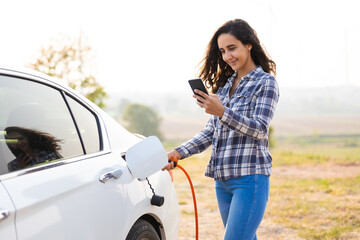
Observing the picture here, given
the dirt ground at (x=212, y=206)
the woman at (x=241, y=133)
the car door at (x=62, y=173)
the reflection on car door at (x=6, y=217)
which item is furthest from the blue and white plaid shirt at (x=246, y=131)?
the dirt ground at (x=212, y=206)

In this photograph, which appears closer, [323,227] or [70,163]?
[70,163]

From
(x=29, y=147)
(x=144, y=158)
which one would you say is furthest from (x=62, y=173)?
(x=144, y=158)

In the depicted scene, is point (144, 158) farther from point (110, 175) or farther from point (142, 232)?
point (142, 232)

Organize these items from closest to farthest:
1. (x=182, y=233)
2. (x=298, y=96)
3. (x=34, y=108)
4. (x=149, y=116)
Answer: (x=34, y=108) < (x=182, y=233) < (x=149, y=116) < (x=298, y=96)

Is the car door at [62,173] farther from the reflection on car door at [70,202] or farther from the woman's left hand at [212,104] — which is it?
the woman's left hand at [212,104]

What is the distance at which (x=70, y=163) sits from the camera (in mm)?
2045

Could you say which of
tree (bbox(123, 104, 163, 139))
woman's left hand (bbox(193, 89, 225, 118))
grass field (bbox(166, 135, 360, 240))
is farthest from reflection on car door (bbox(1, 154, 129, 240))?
tree (bbox(123, 104, 163, 139))

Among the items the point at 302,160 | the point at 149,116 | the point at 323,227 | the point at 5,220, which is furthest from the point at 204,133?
the point at 149,116

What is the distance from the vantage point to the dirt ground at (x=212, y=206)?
540 centimetres

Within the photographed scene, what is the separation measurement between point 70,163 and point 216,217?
15.6 ft

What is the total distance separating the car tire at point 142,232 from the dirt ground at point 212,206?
2806 mm

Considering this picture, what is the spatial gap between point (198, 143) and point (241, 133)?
0.48 metres

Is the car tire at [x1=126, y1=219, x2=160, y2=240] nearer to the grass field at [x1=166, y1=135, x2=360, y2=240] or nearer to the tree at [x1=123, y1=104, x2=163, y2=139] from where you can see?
the grass field at [x1=166, y1=135, x2=360, y2=240]

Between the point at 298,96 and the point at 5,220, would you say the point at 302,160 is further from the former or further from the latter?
the point at 298,96
